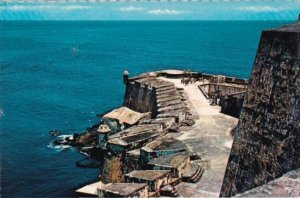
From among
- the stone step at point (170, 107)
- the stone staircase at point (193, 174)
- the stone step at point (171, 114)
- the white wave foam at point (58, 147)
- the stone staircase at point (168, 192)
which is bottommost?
the white wave foam at point (58, 147)

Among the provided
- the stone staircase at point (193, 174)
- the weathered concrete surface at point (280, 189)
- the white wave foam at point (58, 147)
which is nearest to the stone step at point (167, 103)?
the white wave foam at point (58, 147)

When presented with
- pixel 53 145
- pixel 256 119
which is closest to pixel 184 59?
pixel 53 145

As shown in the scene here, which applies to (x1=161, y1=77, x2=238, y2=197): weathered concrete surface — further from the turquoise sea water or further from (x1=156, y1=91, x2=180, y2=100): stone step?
the turquoise sea water

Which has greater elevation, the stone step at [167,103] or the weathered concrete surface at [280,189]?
the weathered concrete surface at [280,189]

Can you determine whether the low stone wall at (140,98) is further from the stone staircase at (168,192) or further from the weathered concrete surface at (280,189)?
the weathered concrete surface at (280,189)

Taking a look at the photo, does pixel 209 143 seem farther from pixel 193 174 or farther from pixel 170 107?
pixel 170 107

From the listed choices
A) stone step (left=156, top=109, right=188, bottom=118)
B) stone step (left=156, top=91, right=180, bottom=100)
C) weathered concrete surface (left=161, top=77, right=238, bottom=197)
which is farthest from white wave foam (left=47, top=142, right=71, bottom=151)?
stone step (left=156, top=109, right=188, bottom=118)
